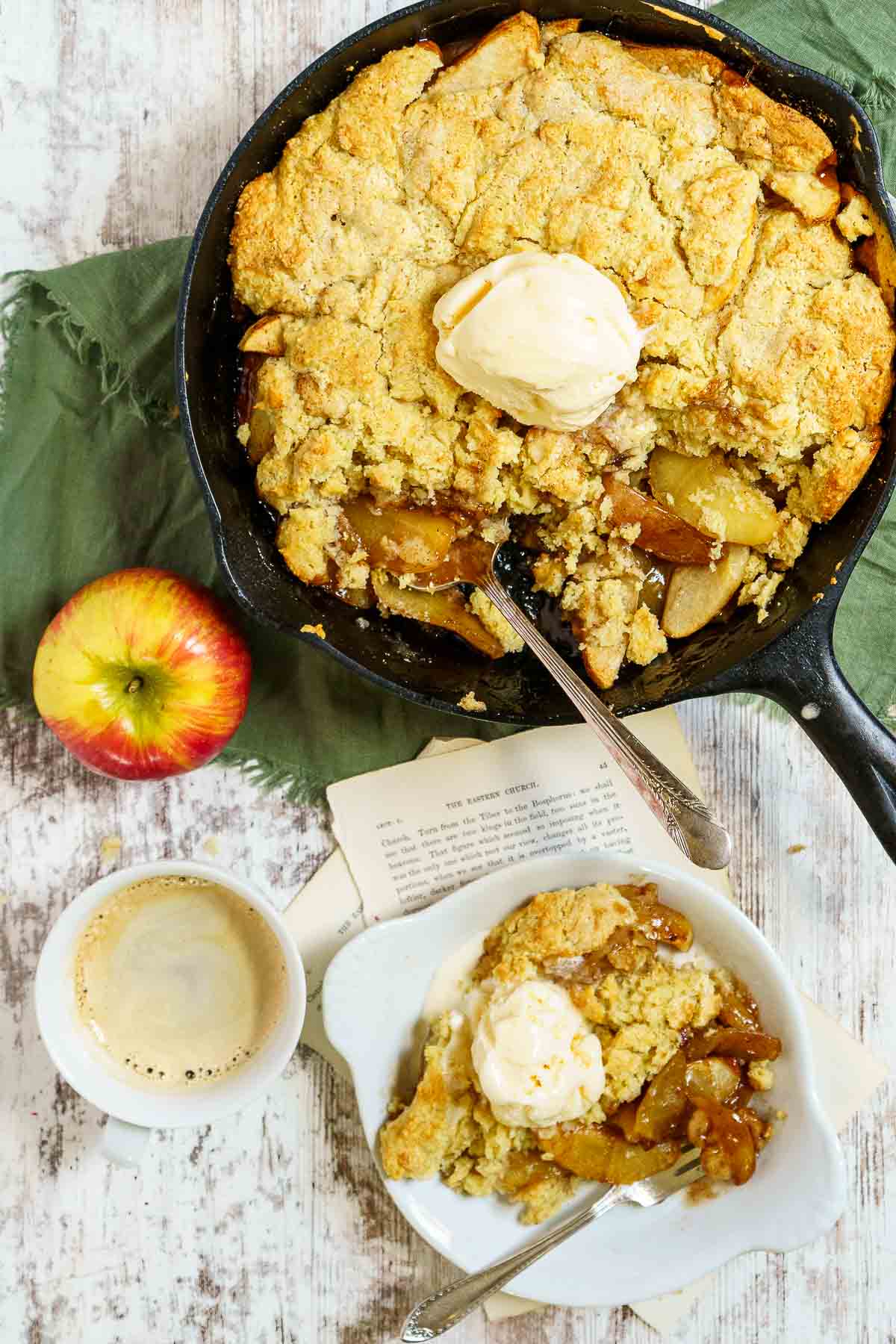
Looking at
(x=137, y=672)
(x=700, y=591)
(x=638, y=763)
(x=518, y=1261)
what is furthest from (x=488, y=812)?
(x=518, y=1261)

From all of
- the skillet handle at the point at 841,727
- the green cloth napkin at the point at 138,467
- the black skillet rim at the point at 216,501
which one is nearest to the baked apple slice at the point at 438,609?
the black skillet rim at the point at 216,501

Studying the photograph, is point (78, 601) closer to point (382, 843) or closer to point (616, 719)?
point (382, 843)

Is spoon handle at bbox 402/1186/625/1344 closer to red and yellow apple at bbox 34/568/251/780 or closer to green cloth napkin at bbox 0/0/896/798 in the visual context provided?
green cloth napkin at bbox 0/0/896/798

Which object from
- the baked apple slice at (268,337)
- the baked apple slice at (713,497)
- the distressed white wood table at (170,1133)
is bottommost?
the distressed white wood table at (170,1133)

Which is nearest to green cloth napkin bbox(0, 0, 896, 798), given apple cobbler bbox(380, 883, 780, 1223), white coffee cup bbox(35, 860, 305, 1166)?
white coffee cup bbox(35, 860, 305, 1166)

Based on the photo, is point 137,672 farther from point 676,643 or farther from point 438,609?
point 676,643

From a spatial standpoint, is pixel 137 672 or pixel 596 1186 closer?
pixel 137 672

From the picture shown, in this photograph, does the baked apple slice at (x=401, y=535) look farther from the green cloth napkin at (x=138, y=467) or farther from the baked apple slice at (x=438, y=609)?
the green cloth napkin at (x=138, y=467)
